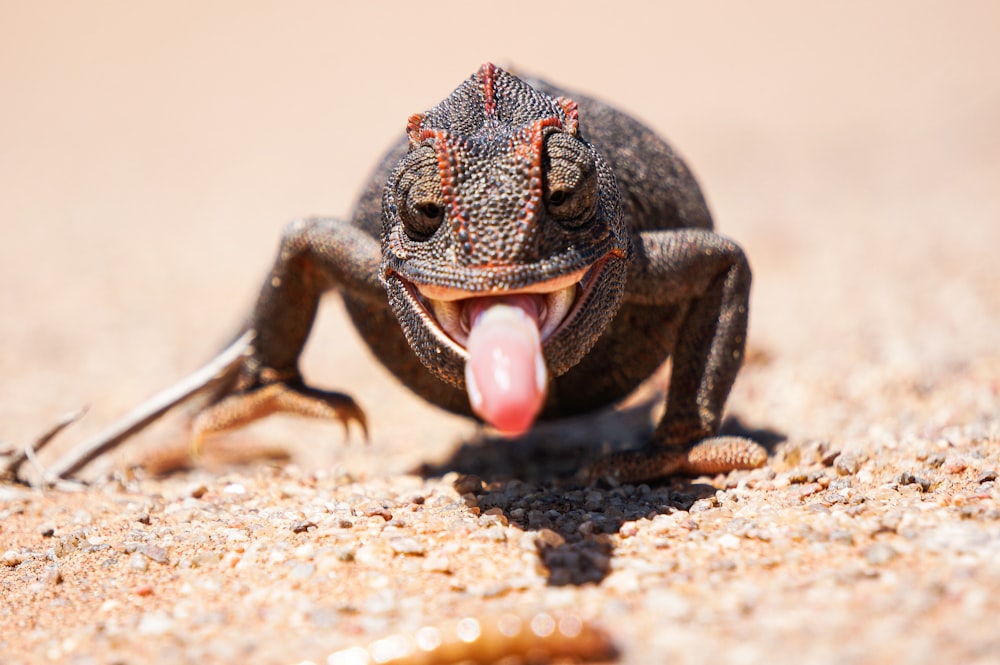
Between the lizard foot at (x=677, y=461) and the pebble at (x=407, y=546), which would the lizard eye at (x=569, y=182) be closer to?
the pebble at (x=407, y=546)

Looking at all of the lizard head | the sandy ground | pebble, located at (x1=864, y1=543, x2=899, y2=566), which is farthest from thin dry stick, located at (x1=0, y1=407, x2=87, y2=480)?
pebble, located at (x1=864, y1=543, x2=899, y2=566)

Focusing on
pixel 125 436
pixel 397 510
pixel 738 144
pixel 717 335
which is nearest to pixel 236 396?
pixel 125 436

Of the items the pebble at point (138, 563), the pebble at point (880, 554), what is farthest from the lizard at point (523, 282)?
the pebble at point (138, 563)

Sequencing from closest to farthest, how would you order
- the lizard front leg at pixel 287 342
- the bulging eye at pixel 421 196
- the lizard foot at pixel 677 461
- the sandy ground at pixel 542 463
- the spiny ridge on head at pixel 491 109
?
1. the sandy ground at pixel 542 463
2. the bulging eye at pixel 421 196
3. the spiny ridge on head at pixel 491 109
4. the lizard foot at pixel 677 461
5. the lizard front leg at pixel 287 342

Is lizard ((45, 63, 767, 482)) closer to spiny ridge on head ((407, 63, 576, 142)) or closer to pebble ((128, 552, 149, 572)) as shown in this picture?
spiny ridge on head ((407, 63, 576, 142))

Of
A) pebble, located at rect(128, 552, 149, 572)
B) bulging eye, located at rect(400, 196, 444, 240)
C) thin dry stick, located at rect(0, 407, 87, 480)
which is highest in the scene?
bulging eye, located at rect(400, 196, 444, 240)

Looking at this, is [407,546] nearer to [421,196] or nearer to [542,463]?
[421,196]

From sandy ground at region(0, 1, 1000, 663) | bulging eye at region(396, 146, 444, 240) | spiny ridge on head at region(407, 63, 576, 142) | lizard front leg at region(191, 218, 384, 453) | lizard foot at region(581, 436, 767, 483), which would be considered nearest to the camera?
sandy ground at region(0, 1, 1000, 663)

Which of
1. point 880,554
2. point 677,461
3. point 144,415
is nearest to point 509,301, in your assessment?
point 880,554
